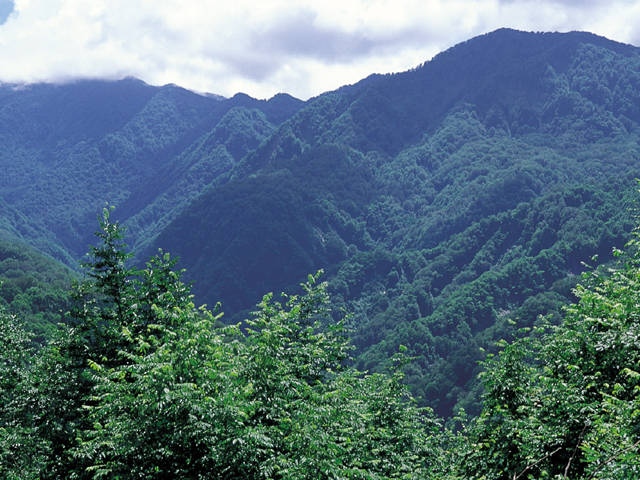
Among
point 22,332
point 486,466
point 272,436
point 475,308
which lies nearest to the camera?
point 272,436

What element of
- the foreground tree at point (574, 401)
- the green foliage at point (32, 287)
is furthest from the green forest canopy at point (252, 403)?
the green foliage at point (32, 287)

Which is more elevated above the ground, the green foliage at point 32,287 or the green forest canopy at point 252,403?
the green foliage at point 32,287

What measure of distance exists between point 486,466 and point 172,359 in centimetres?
1014

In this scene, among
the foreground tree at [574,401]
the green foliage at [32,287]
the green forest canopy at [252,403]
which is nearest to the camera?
the foreground tree at [574,401]

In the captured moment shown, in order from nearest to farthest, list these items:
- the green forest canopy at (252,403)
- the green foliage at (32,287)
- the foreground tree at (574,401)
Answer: the foreground tree at (574,401) < the green forest canopy at (252,403) < the green foliage at (32,287)

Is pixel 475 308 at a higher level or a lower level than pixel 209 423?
higher

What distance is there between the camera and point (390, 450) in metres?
22.1

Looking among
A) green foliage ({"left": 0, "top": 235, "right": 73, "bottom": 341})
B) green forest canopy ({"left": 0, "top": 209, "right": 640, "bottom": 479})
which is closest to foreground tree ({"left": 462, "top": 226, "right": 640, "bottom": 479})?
green forest canopy ({"left": 0, "top": 209, "right": 640, "bottom": 479})

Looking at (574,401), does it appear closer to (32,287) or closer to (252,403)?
(252,403)

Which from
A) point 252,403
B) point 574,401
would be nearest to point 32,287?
point 252,403

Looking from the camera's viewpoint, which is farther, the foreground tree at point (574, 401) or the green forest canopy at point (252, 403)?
the green forest canopy at point (252, 403)

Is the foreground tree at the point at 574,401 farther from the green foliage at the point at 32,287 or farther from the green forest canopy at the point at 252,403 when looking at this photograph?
the green foliage at the point at 32,287

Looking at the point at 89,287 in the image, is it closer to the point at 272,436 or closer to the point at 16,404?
the point at 16,404

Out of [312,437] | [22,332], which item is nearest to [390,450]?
[312,437]
